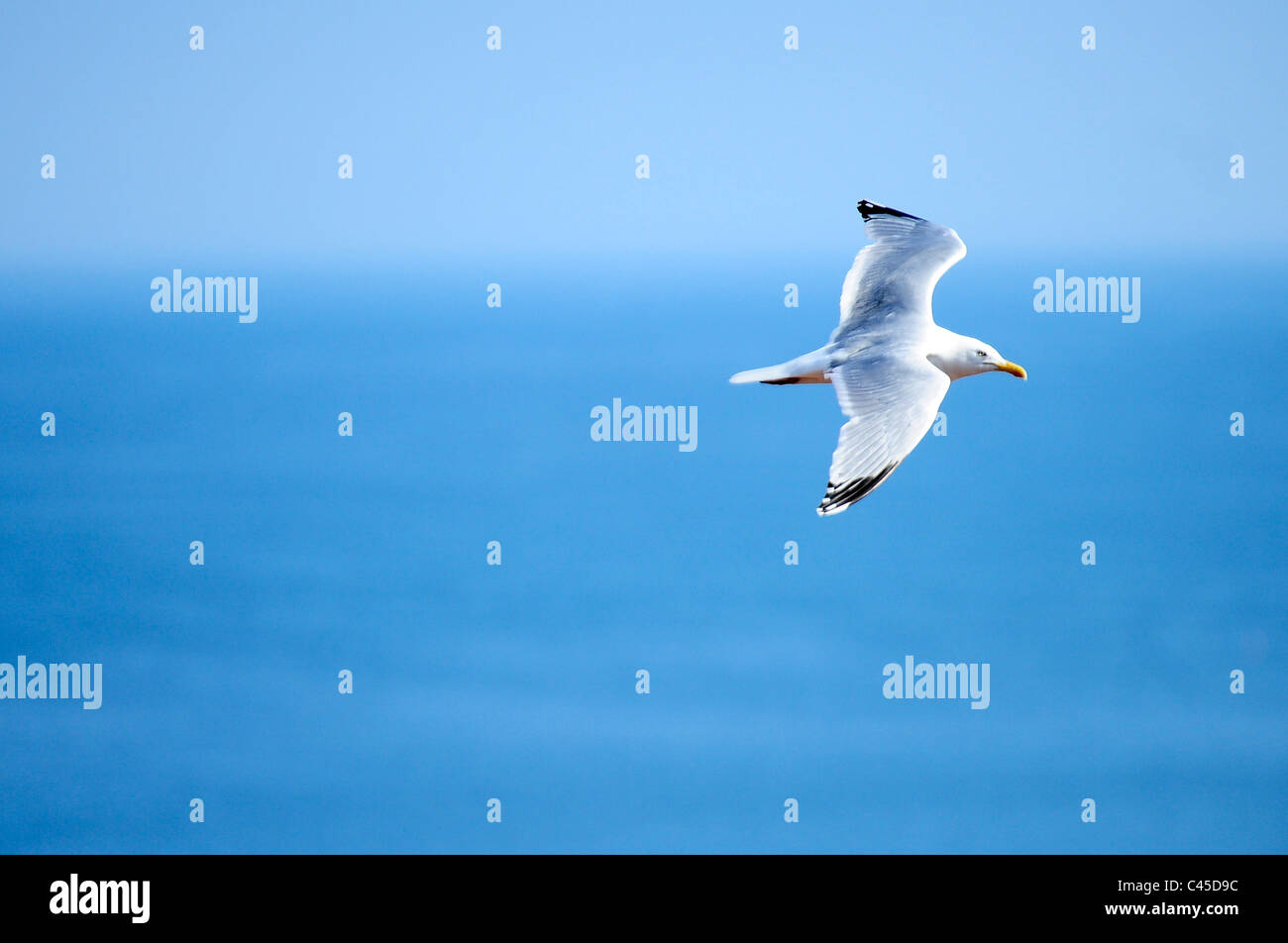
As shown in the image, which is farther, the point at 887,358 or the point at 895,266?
the point at 895,266

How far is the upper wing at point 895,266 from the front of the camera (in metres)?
6.73

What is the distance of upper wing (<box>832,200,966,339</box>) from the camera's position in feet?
22.1

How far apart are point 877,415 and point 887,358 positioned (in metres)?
0.51

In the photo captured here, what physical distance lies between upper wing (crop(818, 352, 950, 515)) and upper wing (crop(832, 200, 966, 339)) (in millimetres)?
555

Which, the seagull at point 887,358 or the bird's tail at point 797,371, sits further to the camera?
the bird's tail at point 797,371

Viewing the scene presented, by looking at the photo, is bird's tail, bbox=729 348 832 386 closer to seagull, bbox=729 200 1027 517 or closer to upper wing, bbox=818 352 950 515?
seagull, bbox=729 200 1027 517

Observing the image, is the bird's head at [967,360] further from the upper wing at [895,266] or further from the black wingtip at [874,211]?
the black wingtip at [874,211]

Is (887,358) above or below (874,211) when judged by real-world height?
below

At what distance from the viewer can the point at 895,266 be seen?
22.6ft

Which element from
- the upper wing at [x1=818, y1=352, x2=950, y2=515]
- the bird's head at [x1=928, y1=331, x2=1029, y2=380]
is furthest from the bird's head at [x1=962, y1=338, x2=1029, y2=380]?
A: the upper wing at [x1=818, y1=352, x2=950, y2=515]

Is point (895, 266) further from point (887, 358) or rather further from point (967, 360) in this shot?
point (887, 358)

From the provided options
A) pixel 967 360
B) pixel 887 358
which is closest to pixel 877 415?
pixel 887 358

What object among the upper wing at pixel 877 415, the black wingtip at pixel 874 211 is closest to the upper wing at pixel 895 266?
the black wingtip at pixel 874 211
